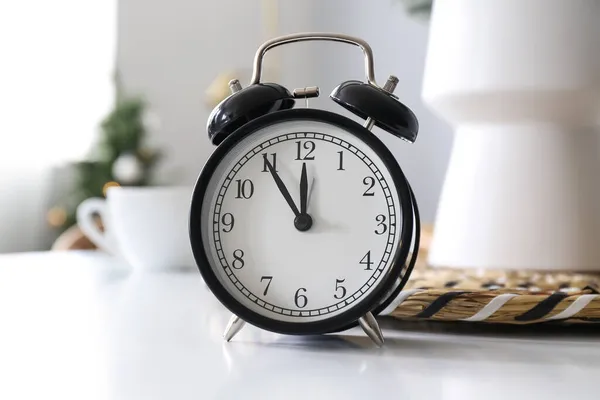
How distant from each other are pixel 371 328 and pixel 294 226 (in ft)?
0.29

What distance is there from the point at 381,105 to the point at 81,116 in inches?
105

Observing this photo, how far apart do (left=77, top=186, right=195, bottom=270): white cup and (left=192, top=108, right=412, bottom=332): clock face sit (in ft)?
1.54

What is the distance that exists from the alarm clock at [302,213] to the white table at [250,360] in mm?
29

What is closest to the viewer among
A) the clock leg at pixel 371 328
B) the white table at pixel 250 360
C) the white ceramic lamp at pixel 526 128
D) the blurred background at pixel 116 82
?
the white table at pixel 250 360

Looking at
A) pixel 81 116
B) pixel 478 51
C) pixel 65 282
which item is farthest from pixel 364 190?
pixel 81 116

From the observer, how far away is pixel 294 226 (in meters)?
0.52

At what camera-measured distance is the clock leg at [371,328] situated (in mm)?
492

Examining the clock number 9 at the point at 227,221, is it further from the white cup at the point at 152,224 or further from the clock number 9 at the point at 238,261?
the white cup at the point at 152,224

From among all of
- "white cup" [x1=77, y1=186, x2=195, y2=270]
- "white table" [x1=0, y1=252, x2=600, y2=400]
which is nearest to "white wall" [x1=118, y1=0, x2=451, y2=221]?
"white cup" [x1=77, y1=186, x2=195, y2=270]

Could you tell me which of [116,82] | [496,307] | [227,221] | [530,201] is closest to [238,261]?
[227,221]

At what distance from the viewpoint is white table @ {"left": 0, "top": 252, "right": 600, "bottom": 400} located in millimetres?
375

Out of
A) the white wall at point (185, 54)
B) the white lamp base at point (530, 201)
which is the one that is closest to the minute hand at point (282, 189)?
the white lamp base at point (530, 201)

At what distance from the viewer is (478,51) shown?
80 centimetres

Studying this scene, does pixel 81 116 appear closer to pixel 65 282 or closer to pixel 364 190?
pixel 65 282
